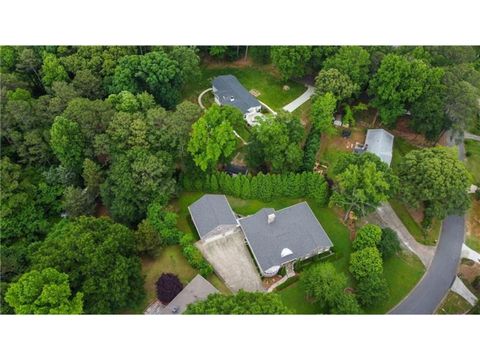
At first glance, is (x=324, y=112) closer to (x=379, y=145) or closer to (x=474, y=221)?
(x=379, y=145)

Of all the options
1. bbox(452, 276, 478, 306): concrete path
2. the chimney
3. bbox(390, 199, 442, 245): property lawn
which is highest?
the chimney

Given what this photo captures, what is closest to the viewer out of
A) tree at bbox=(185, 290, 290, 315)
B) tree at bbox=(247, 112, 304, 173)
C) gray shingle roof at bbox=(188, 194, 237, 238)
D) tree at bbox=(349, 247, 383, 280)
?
tree at bbox=(185, 290, 290, 315)

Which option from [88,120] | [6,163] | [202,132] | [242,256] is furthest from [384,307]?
[6,163]

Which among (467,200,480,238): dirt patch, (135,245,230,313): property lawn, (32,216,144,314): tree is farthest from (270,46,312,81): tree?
(32,216,144,314): tree

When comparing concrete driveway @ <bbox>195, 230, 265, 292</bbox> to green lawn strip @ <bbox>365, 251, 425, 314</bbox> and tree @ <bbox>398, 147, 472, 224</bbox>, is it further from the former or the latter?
tree @ <bbox>398, 147, 472, 224</bbox>

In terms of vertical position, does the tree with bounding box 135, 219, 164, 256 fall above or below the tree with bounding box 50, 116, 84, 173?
below

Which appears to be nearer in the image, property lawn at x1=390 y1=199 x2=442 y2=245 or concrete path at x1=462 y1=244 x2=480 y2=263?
concrete path at x1=462 y1=244 x2=480 y2=263

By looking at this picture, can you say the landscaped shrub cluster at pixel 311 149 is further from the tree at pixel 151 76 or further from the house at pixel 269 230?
the tree at pixel 151 76

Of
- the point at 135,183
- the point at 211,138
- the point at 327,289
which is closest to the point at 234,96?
the point at 211,138
